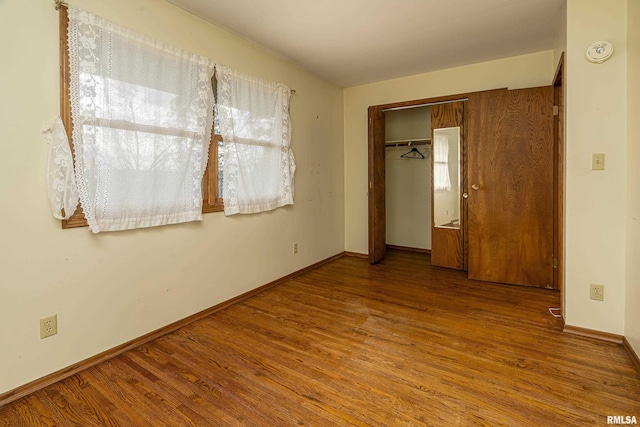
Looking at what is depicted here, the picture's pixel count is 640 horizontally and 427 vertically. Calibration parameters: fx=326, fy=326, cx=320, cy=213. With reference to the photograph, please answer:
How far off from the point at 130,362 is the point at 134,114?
1.59 meters

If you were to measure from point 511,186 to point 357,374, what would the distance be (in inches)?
105

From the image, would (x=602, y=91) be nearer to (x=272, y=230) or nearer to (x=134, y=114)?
(x=272, y=230)

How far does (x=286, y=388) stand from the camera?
176 cm

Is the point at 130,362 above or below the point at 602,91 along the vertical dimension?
below


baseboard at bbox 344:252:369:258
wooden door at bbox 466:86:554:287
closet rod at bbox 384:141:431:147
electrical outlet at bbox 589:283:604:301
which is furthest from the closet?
electrical outlet at bbox 589:283:604:301

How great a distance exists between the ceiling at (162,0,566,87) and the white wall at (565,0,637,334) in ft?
1.57

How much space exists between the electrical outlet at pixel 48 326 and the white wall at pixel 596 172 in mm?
3340

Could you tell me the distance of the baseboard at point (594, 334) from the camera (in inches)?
86.1

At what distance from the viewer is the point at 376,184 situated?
4.28 m

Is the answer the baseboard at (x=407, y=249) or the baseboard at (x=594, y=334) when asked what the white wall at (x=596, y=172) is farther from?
the baseboard at (x=407, y=249)

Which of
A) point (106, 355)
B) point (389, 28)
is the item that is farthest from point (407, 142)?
point (106, 355)

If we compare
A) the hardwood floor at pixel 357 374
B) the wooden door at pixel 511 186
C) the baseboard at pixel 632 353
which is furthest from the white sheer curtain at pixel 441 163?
the baseboard at pixel 632 353

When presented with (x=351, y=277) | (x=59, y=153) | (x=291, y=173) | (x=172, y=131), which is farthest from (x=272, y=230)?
(x=59, y=153)

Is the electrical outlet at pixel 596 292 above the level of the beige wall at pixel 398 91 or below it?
below
